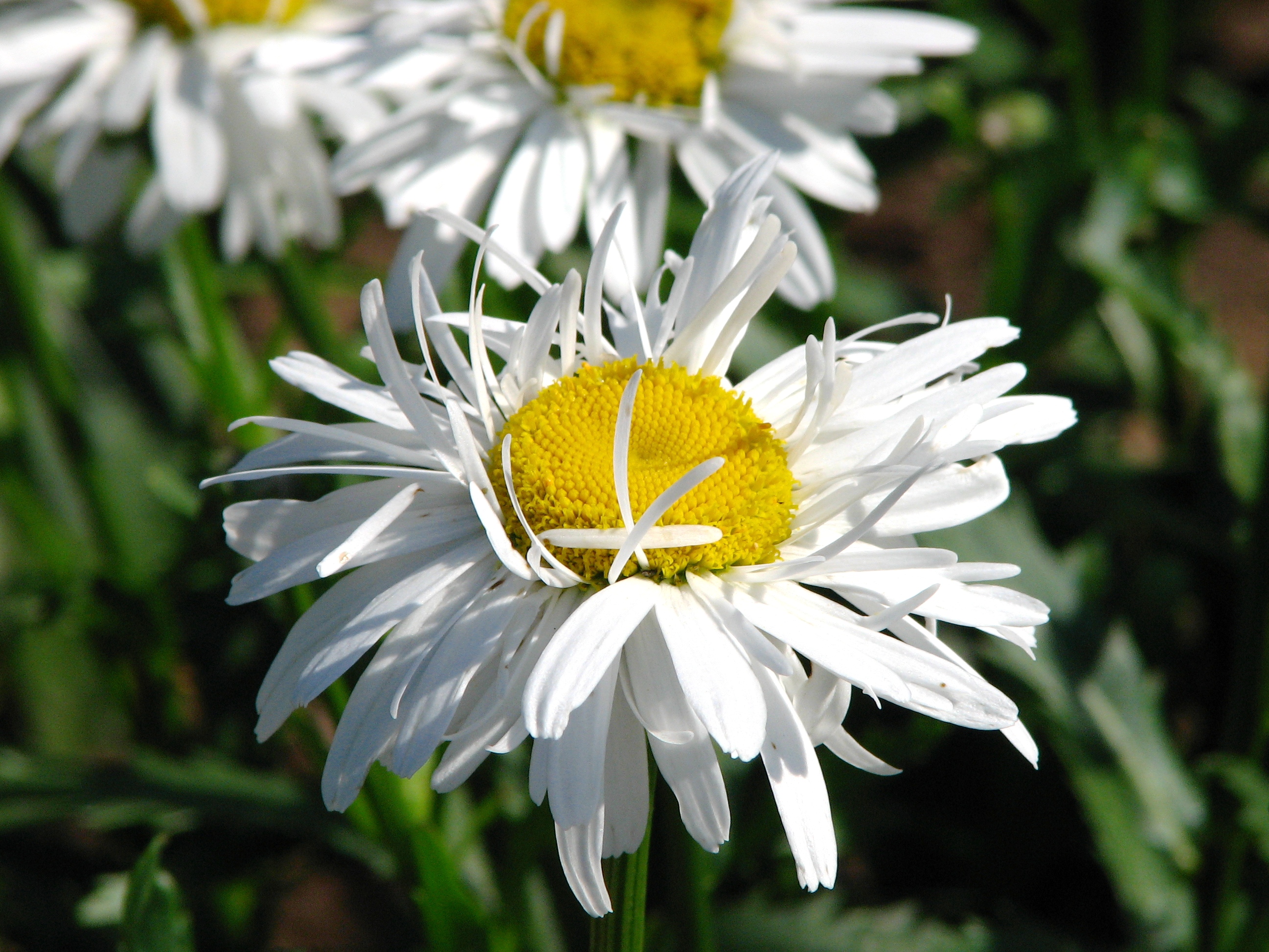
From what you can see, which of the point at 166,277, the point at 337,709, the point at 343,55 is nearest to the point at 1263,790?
the point at 337,709

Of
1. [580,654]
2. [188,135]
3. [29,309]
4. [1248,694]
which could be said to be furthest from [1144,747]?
[29,309]

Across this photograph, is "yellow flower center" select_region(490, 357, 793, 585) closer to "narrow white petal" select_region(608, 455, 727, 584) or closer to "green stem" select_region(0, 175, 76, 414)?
A: "narrow white petal" select_region(608, 455, 727, 584)

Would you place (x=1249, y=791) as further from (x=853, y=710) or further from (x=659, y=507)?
(x=659, y=507)

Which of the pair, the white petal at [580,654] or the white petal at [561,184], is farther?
the white petal at [561,184]

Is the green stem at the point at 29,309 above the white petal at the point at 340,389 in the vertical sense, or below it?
below

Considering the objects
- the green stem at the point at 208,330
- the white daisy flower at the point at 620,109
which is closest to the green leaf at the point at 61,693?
the green stem at the point at 208,330

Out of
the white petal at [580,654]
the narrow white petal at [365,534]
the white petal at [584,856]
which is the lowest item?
the white petal at [584,856]

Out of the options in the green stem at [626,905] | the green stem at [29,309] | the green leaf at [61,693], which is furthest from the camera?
the green leaf at [61,693]

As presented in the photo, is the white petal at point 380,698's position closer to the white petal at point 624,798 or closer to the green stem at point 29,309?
the white petal at point 624,798

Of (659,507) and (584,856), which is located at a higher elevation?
(659,507)
